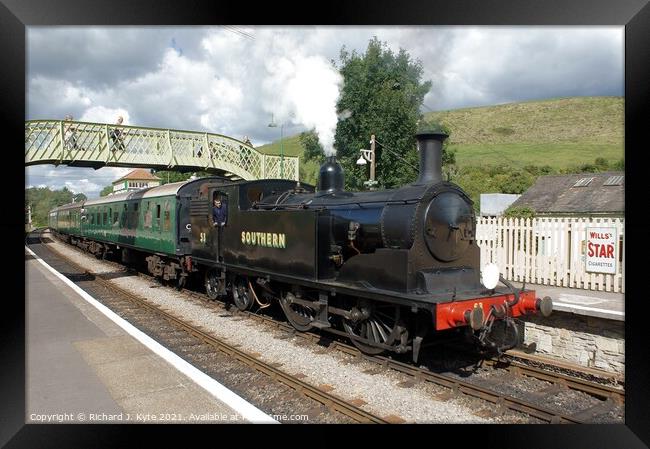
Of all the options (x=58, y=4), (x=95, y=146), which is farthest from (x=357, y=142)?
(x=58, y=4)

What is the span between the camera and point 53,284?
12242mm

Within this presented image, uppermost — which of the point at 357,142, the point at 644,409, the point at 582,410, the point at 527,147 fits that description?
the point at 527,147

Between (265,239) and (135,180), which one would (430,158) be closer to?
(265,239)

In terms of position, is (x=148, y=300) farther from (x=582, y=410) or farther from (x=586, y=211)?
(x=586, y=211)

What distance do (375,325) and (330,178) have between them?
2.77 m

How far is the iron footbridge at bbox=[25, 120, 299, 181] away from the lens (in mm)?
10633

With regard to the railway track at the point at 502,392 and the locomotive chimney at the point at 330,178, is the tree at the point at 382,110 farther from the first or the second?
the railway track at the point at 502,392

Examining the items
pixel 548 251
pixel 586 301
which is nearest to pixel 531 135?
pixel 548 251

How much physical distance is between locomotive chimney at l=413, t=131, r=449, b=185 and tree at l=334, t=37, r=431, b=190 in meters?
7.57

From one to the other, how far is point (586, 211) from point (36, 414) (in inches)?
687

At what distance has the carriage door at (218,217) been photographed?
984 cm

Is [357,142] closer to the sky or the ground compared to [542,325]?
closer to the sky

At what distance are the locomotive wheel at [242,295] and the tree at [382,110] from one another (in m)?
5.70

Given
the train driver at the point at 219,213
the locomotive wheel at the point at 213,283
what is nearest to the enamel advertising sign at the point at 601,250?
the train driver at the point at 219,213
